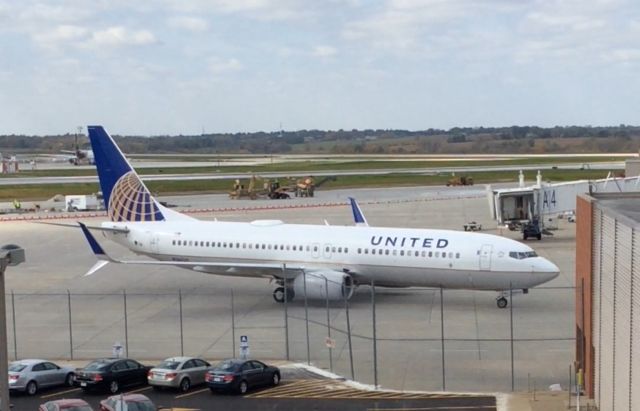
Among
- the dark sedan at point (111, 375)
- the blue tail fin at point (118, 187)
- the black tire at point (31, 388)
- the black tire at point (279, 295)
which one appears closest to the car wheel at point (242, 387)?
the dark sedan at point (111, 375)

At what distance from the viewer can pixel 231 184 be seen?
132 meters

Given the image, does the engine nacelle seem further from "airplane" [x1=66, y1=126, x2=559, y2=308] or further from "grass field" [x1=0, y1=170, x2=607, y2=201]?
"grass field" [x1=0, y1=170, x2=607, y2=201]

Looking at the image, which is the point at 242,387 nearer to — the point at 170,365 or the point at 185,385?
the point at 185,385

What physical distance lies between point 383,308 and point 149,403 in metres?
17.1

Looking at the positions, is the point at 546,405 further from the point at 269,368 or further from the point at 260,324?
the point at 260,324

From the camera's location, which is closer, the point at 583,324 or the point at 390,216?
the point at 583,324

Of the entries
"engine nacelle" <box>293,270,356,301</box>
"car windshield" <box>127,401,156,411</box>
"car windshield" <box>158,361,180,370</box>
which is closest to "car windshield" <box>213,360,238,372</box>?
"car windshield" <box>158,361,180,370</box>

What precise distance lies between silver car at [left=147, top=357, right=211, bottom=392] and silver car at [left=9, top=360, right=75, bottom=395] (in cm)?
254

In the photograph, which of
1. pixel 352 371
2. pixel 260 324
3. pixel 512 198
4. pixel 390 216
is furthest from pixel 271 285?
pixel 390 216

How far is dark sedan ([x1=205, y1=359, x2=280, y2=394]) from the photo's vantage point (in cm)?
2784

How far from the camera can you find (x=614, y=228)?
2306cm

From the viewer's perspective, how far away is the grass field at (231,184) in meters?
120

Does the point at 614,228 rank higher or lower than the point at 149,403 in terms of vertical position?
higher

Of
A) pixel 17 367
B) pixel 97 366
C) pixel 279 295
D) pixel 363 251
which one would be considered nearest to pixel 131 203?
pixel 279 295
